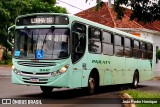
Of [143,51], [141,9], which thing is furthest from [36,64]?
[143,51]

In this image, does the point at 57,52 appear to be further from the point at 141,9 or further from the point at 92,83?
the point at 141,9

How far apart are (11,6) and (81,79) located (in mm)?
24810

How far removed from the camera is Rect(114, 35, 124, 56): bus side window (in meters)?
20.2

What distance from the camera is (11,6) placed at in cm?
3959

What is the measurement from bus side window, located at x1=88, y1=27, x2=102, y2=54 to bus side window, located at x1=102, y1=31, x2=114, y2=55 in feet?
1.55

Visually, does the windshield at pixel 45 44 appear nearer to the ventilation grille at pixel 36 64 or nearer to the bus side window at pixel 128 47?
the ventilation grille at pixel 36 64

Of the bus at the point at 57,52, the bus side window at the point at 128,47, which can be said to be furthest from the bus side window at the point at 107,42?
the bus side window at the point at 128,47

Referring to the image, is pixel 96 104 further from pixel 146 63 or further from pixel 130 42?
pixel 146 63

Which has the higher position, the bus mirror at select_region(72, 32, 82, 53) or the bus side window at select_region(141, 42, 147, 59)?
the bus mirror at select_region(72, 32, 82, 53)

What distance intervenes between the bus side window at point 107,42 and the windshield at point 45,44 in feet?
11.5

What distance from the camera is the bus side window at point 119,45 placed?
20.2 m

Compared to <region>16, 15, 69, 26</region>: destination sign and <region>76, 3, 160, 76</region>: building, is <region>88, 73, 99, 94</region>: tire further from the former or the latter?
<region>76, 3, 160, 76</region>: building

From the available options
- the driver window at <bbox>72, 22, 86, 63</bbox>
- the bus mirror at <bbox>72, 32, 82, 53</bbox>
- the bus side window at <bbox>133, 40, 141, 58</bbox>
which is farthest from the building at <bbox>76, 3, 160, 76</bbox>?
the bus mirror at <bbox>72, 32, 82, 53</bbox>

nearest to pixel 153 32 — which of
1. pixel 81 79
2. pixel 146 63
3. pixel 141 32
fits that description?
pixel 141 32
